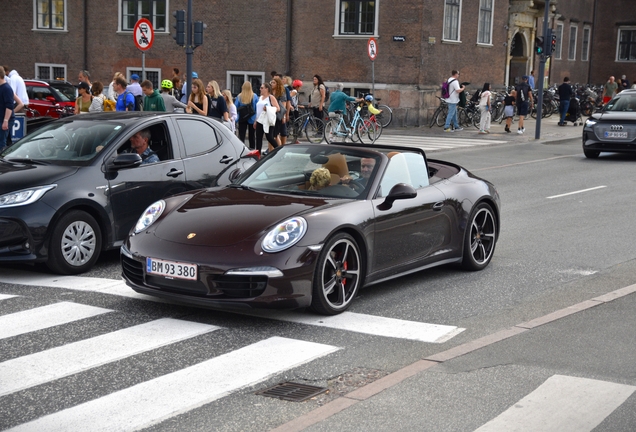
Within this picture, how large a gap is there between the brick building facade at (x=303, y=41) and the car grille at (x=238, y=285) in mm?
25260

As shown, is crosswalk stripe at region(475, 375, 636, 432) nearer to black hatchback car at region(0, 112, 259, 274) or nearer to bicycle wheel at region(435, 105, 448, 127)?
black hatchback car at region(0, 112, 259, 274)

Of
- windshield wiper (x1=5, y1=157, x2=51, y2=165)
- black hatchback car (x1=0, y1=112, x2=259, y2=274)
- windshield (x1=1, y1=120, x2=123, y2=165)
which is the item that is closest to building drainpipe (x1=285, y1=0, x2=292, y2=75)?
black hatchback car (x1=0, y1=112, x2=259, y2=274)

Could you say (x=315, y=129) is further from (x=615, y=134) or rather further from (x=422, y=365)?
(x=422, y=365)

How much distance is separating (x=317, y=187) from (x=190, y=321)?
5.48 ft

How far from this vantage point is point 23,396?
5441 mm

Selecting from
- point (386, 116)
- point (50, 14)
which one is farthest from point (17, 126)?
point (50, 14)

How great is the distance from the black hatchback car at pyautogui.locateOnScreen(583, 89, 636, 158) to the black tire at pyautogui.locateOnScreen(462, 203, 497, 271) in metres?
14.5

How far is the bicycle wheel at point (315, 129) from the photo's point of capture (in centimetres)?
2644

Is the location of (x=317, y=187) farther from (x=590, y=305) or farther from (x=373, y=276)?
(x=590, y=305)

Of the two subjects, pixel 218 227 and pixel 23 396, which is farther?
pixel 218 227

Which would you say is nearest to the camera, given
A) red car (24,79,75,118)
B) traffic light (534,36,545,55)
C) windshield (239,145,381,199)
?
windshield (239,145,381,199)

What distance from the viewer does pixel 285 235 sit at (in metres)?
7.17

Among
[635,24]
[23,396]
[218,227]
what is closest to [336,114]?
[218,227]

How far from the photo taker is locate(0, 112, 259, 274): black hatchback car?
28.2 ft
